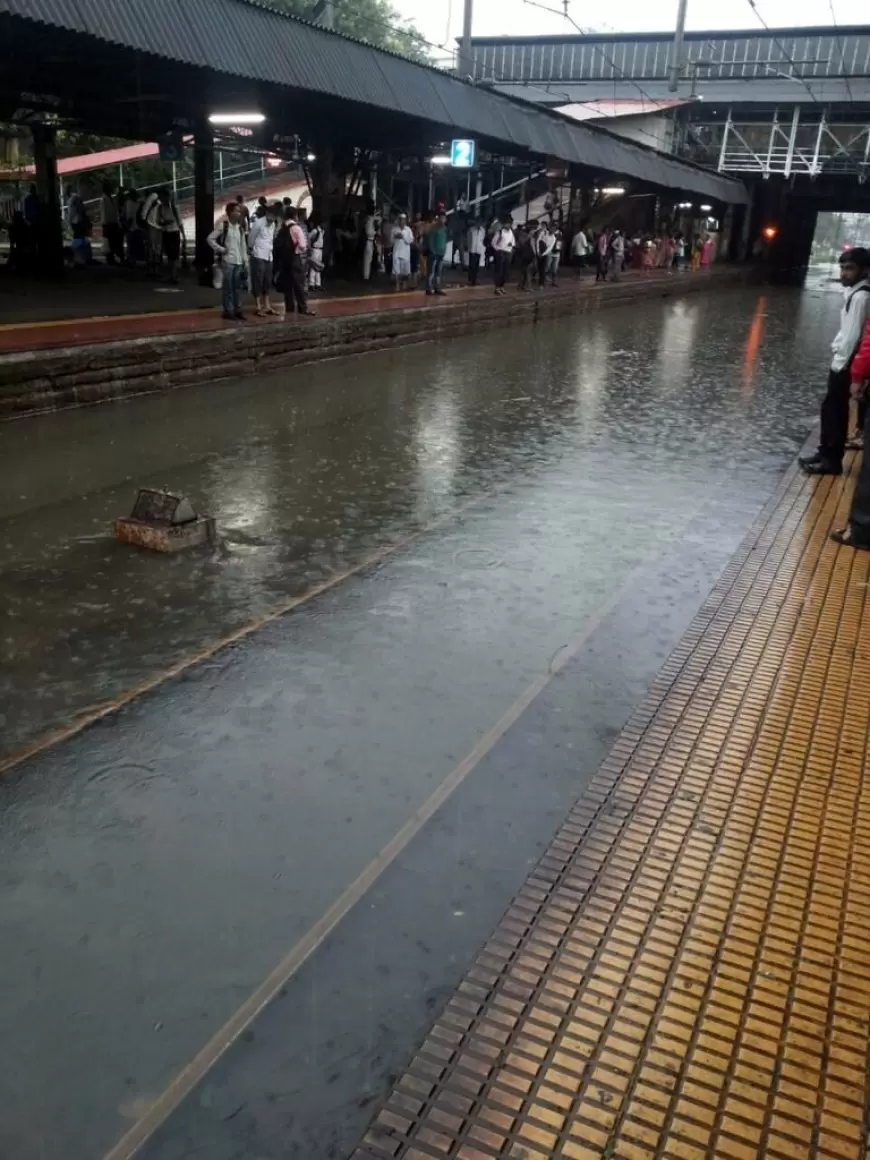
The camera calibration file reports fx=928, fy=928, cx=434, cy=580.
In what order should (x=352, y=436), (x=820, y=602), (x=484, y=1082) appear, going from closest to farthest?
(x=484, y=1082) → (x=820, y=602) → (x=352, y=436)

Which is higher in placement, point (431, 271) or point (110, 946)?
point (431, 271)

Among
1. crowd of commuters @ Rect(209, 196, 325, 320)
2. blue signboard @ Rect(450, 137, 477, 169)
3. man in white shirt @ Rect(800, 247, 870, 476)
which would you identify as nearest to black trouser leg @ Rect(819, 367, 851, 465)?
man in white shirt @ Rect(800, 247, 870, 476)

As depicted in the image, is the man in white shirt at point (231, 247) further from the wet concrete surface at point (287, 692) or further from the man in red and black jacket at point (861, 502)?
the man in red and black jacket at point (861, 502)

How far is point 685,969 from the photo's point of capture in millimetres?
2178

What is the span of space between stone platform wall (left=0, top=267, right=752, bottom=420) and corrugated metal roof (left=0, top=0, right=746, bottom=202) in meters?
2.91

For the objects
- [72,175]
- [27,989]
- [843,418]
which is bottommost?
[27,989]

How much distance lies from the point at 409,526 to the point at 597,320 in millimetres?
13593

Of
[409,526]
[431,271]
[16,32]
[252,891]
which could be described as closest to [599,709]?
[252,891]

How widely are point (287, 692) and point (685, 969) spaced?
1.79 meters

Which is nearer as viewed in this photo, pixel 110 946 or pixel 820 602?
pixel 110 946

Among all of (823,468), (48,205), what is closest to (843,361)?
(823,468)

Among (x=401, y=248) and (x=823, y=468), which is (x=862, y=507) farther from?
(x=401, y=248)

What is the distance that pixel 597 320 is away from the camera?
58.6ft

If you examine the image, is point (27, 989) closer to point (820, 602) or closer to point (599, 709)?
point (599, 709)
